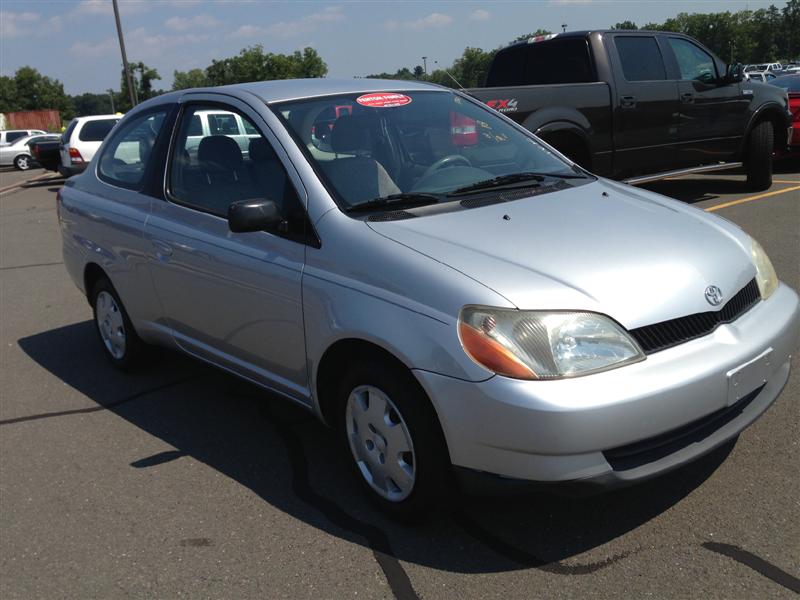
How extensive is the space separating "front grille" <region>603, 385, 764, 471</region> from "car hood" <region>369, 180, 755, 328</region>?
40 cm

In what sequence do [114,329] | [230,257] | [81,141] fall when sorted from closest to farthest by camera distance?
1. [230,257]
2. [114,329]
3. [81,141]

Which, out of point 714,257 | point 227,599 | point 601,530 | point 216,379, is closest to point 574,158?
point 216,379

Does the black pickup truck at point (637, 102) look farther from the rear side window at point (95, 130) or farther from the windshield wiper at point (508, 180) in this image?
the rear side window at point (95, 130)

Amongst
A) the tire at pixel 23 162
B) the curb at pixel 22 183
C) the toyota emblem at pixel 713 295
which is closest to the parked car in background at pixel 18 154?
the tire at pixel 23 162

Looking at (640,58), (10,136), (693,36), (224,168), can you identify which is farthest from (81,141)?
(693,36)

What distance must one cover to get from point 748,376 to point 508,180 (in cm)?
149

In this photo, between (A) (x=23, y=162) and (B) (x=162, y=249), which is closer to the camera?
(B) (x=162, y=249)

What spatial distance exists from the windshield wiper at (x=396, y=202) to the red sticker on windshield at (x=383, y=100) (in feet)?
2.39

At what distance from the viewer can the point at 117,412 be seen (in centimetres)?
477

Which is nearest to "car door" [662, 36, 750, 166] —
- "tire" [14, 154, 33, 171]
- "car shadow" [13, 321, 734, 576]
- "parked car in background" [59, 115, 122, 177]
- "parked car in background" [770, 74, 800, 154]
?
"parked car in background" [770, 74, 800, 154]

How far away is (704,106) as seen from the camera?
9.52 meters

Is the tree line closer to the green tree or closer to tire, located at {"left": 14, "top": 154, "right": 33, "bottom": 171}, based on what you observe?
the green tree

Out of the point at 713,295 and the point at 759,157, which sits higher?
the point at 713,295

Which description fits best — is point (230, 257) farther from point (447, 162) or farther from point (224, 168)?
point (447, 162)
